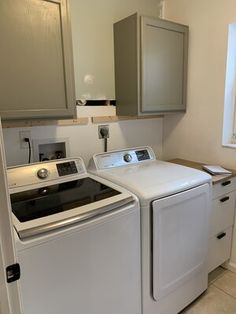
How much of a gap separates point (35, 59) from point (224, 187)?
5.41ft

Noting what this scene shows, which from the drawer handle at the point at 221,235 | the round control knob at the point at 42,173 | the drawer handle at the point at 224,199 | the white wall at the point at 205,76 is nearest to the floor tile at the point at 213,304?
the drawer handle at the point at 221,235

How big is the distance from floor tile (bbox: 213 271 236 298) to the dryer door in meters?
0.40

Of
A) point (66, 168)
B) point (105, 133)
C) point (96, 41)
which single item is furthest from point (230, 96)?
point (66, 168)

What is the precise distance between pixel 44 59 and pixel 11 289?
4.02 feet

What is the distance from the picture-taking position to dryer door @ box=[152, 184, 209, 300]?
1.48 meters

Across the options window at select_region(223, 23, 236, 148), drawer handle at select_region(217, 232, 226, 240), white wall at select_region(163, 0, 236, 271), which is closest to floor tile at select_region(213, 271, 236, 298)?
white wall at select_region(163, 0, 236, 271)

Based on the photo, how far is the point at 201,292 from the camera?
1.90m

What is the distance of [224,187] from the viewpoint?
193cm

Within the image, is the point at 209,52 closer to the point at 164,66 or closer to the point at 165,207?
the point at 164,66

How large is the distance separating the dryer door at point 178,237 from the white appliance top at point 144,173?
6cm

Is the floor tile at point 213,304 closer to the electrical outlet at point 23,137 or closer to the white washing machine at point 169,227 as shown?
the white washing machine at point 169,227

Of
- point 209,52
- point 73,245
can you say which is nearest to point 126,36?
point 209,52

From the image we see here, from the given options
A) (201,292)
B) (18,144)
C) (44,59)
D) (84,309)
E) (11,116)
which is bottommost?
(201,292)

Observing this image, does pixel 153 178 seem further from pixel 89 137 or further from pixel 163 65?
pixel 163 65
